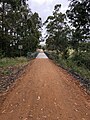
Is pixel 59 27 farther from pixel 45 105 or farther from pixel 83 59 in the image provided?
pixel 45 105

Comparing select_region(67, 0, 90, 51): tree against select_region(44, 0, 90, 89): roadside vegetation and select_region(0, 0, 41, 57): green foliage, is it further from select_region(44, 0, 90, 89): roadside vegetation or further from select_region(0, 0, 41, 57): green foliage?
select_region(0, 0, 41, 57): green foliage

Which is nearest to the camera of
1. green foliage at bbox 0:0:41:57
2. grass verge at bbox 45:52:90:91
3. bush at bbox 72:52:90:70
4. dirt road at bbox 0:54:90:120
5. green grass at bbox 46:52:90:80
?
dirt road at bbox 0:54:90:120

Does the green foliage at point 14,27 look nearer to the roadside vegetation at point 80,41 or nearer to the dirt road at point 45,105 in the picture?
the roadside vegetation at point 80,41

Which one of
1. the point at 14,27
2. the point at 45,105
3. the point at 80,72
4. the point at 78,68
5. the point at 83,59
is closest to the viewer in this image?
the point at 45,105

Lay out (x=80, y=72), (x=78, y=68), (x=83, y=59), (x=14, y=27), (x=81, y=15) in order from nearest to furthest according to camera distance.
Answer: (x=81, y=15) < (x=80, y=72) < (x=78, y=68) < (x=83, y=59) < (x=14, y=27)

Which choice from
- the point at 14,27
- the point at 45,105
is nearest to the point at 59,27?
the point at 14,27

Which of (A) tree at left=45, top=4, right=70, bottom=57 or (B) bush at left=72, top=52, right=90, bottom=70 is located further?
(A) tree at left=45, top=4, right=70, bottom=57

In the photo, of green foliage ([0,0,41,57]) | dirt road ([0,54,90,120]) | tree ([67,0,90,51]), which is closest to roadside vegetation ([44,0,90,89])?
tree ([67,0,90,51])

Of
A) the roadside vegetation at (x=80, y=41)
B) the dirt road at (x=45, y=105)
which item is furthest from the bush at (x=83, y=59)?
the dirt road at (x=45, y=105)

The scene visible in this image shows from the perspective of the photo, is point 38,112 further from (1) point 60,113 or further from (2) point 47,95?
(2) point 47,95

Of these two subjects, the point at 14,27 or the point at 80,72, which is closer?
the point at 80,72

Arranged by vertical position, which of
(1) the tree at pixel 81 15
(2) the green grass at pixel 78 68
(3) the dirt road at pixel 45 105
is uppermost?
(1) the tree at pixel 81 15

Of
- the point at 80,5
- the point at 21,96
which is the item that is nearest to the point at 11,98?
the point at 21,96

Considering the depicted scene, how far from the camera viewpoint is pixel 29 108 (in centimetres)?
952
